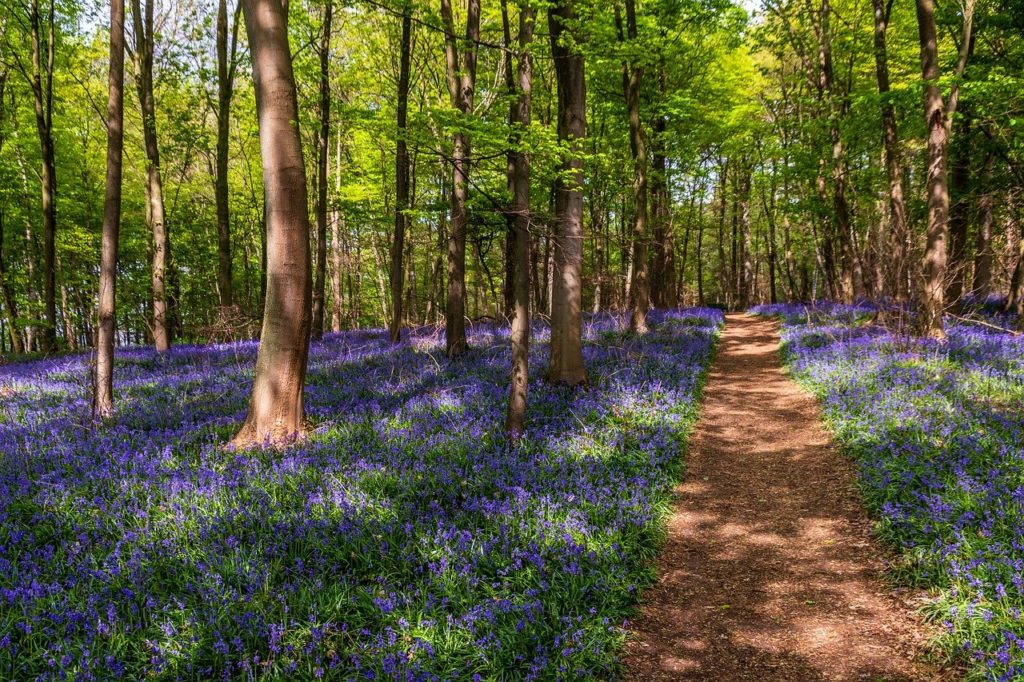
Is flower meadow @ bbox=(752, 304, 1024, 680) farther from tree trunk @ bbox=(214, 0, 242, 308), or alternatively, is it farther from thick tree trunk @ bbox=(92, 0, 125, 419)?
tree trunk @ bbox=(214, 0, 242, 308)

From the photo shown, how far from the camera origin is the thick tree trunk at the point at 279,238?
661cm

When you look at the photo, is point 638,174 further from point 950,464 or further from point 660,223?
point 950,464

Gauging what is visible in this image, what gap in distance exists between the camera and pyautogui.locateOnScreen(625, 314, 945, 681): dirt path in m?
3.88

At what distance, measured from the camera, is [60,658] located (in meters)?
3.11

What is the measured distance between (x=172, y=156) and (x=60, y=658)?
2258cm

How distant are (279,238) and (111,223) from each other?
4160mm

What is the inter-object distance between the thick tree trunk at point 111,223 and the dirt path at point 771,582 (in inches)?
345

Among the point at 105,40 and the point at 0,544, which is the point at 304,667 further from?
the point at 105,40

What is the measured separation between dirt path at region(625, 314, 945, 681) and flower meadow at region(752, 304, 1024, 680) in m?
0.36

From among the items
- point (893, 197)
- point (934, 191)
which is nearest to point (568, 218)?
point (934, 191)

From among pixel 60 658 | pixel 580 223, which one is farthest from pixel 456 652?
pixel 580 223

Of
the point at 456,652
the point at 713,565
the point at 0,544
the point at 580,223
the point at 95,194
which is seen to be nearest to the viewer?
the point at 456,652

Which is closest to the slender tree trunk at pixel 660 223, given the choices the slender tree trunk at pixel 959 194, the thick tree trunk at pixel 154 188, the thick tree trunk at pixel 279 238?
the slender tree trunk at pixel 959 194

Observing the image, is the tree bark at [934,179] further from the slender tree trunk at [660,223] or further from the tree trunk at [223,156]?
the tree trunk at [223,156]
